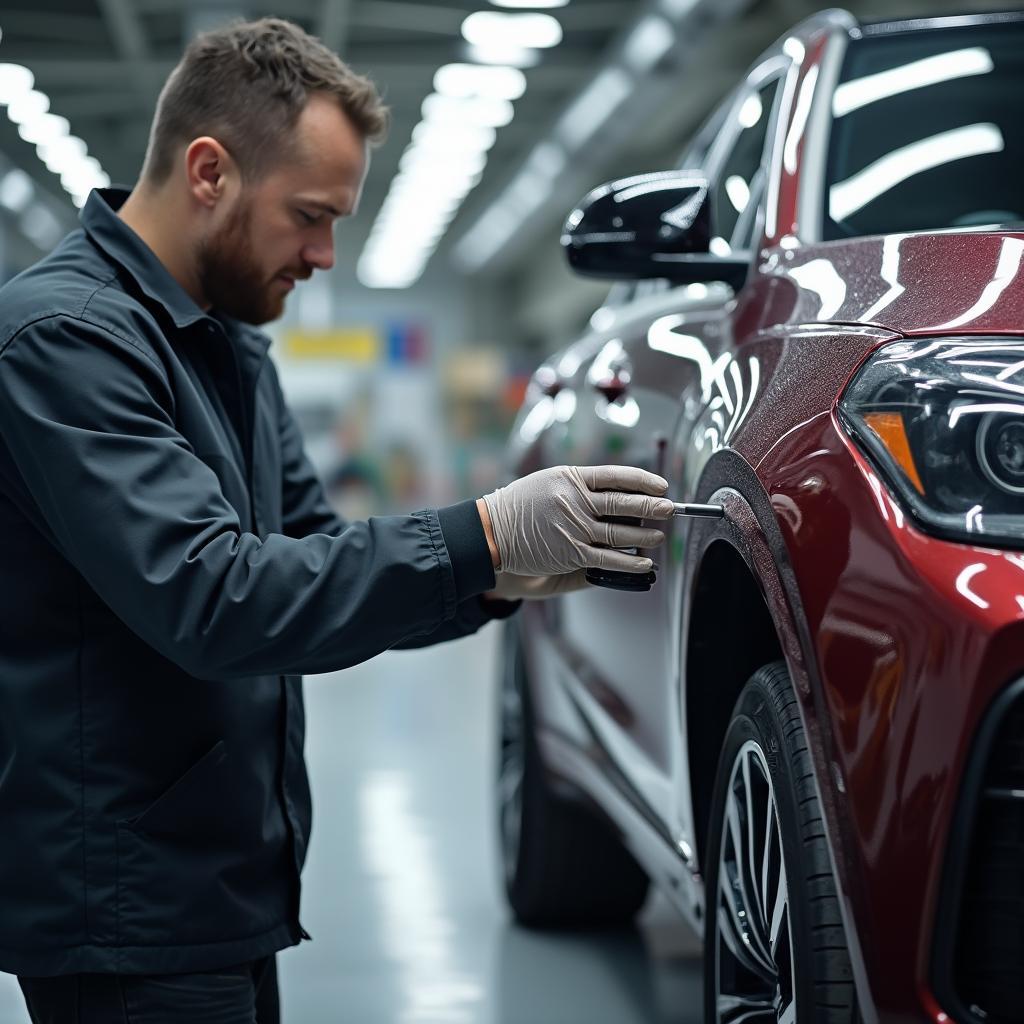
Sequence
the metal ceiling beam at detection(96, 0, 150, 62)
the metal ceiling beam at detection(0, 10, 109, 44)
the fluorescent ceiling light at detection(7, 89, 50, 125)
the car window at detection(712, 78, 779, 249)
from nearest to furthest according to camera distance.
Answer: the car window at detection(712, 78, 779, 249), the metal ceiling beam at detection(96, 0, 150, 62), the metal ceiling beam at detection(0, 10, 109, 44), the fluorescent ceiling light at detection(7, 89, 50, 125)

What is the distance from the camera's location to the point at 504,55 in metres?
10.7

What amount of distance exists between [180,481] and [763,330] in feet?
2.36

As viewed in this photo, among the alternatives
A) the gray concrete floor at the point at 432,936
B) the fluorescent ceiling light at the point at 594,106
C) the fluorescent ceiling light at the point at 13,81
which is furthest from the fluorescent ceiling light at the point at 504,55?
the gray concrete floor at the point at 432,936

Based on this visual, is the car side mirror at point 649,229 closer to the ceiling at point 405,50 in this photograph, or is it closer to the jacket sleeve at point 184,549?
the jacket sleeve at point 184,549

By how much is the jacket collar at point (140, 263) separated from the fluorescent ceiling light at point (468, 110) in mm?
10195

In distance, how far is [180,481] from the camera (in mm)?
1540

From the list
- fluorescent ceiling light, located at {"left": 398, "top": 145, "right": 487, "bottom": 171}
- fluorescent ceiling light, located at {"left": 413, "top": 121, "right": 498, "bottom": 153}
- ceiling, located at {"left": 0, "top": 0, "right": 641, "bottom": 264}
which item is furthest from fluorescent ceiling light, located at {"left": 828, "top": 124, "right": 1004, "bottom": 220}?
fluorescent ceiling light, located at {"left": 398, "top": 145, "right": 487, "bottom": 171}

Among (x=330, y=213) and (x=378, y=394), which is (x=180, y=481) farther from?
(x=378, y=394)

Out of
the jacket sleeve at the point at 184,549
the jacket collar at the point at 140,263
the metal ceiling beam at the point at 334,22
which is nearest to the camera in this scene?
the jacket sleeve at the point at 184,549

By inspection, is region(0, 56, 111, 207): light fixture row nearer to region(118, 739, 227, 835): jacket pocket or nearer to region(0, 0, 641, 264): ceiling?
region(0, 0, 641, 264): ceiling

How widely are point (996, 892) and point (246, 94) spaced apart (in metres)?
1.24

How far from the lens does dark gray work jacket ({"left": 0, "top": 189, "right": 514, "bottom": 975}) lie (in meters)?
1.50

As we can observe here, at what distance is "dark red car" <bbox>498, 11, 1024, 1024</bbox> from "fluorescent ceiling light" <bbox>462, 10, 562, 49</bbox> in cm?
731

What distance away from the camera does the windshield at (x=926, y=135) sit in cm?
211
